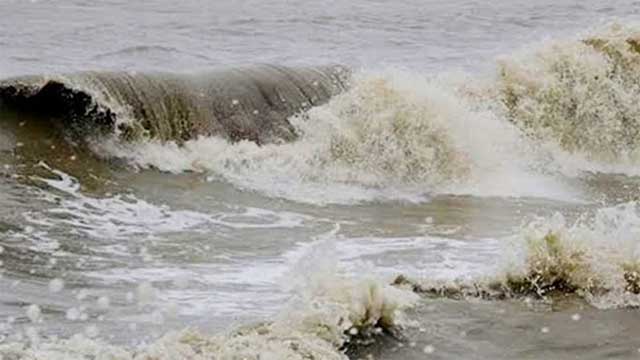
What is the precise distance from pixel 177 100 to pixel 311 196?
9.07 ft

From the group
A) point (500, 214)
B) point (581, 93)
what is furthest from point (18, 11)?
point (500, 214)

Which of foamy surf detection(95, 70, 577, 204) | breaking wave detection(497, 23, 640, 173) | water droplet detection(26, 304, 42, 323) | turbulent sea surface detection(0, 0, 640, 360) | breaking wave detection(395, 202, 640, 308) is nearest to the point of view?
water droplet detection(26, 304, 42, 323)

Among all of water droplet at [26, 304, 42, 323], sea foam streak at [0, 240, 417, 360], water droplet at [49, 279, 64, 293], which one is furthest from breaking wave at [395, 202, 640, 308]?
water droplet at [26, 304, 42, 323]

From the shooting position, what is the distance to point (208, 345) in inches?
220

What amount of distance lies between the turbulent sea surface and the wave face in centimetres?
3

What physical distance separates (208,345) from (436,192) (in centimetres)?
707

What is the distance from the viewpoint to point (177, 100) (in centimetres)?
1362

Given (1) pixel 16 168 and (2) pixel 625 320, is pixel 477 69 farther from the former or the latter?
(2) pixel 625 320

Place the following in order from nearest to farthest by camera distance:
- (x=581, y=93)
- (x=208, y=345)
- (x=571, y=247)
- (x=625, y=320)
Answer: (x=208, y=345) → (x=625, y=320) → (x=571, y=247) → (x=581, y=93)

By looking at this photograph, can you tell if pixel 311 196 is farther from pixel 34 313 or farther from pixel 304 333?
pixel 304 333

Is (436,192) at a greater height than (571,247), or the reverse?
(571,247)

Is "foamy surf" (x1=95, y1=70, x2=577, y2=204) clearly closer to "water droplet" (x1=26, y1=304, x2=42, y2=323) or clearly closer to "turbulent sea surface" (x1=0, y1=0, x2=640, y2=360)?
"turbulent sea surface" (x1=0, y1=0, x2=640, y2=360)

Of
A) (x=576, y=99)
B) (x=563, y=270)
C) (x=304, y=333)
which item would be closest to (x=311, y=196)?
(x=563, y=270)

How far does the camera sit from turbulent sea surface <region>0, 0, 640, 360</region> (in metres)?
6.31
